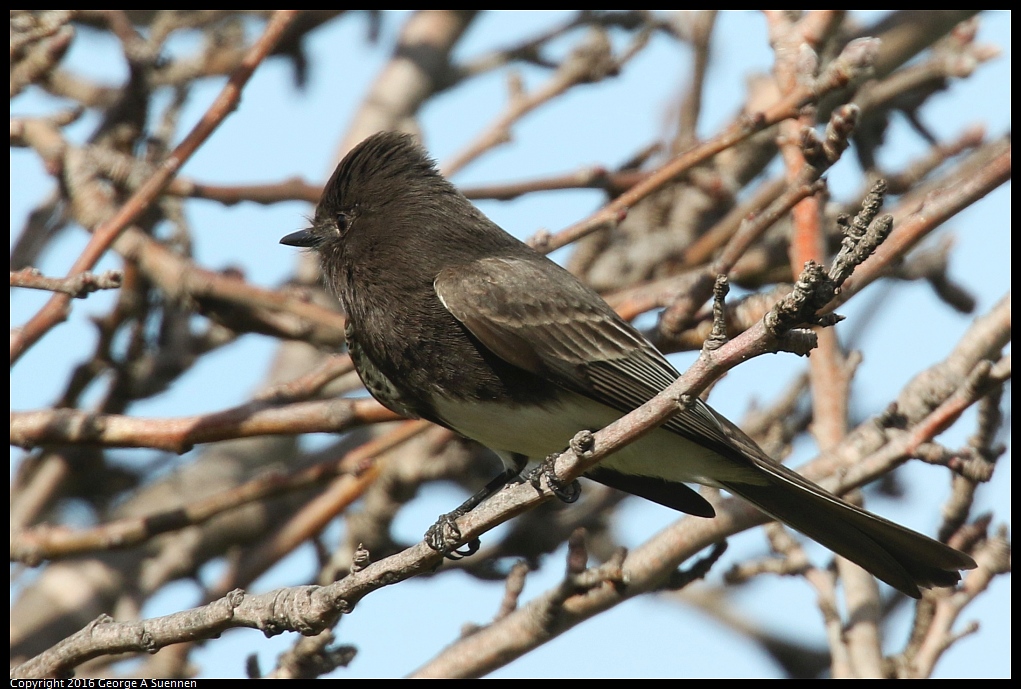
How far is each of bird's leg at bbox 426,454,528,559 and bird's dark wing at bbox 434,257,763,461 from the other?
675 mm

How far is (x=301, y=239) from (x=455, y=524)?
1.82 meters

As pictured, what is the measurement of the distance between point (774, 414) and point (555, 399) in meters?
1.71

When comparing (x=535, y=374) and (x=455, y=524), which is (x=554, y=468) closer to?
(x=455, y=524)

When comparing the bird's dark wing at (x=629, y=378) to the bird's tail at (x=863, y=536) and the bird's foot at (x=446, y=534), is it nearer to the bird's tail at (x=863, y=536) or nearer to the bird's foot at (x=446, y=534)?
the bird's tail at (x=863, y=536)

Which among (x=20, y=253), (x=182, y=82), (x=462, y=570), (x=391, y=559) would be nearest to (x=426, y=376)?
(x=391, y=559)

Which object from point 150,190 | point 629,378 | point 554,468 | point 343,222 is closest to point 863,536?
point 629,378

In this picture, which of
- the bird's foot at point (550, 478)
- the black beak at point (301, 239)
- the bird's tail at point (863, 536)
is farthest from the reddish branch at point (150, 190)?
the bird's tail at point (863, 536)

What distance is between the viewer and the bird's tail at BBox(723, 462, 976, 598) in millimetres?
4312

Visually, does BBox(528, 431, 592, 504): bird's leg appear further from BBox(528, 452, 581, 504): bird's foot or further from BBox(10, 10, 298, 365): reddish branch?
BBox(10, 10, 298, 365): reddish branch

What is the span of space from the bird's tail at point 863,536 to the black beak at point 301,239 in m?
2.25

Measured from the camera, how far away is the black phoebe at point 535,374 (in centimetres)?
444

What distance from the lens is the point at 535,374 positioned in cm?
451

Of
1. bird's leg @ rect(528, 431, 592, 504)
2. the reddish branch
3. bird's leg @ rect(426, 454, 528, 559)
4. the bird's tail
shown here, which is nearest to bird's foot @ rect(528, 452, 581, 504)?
bird's leg @ rect(528, 431, 592, 504)

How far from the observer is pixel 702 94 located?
23.1 ft
